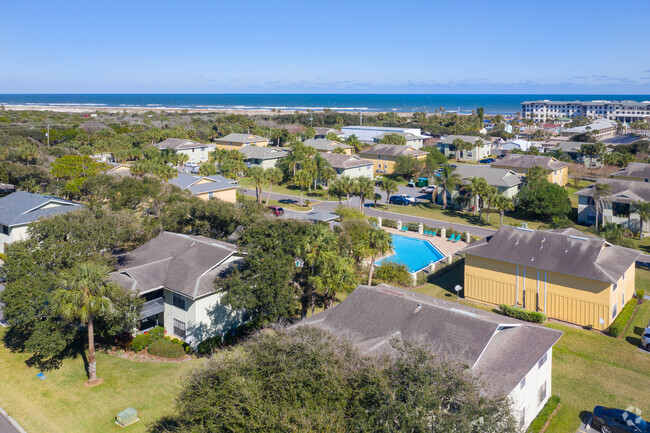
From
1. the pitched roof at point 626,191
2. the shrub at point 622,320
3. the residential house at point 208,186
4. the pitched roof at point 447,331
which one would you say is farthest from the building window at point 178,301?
the pitched roof at point 626,191

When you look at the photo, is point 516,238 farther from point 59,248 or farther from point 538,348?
point 59,248

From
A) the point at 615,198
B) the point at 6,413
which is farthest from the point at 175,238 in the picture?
the point at 615,198

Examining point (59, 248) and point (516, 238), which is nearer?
point (59, 248)

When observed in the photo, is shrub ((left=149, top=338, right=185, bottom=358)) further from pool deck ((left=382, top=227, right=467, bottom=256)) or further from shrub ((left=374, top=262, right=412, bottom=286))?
pool deck ((left=382, top=227, right=467, bottom=256))

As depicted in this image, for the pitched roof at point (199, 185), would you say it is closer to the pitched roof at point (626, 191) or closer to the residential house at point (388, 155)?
the residential house at point (388, 155)

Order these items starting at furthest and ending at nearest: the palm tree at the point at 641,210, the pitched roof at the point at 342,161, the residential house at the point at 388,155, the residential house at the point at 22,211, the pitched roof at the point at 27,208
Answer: the residential house at the point at 388,155 → the pitched roof at the point at 342,161 → the palm tree at the point at 641,210 → the pitched roof at the point at 27,208 → the residential house at the point at 22,211
